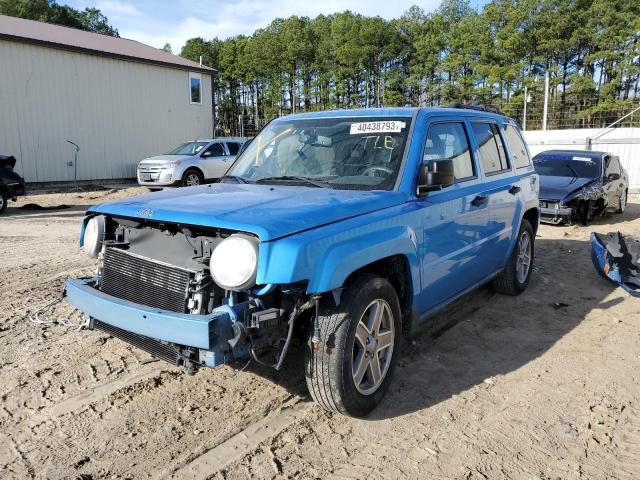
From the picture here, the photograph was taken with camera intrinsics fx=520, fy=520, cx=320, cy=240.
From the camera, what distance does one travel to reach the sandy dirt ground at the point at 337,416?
2.79 m

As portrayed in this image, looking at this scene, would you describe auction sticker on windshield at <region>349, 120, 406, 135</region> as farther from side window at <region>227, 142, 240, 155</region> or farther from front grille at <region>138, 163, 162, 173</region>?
side window at <region>227, 142, 240, 155</region>

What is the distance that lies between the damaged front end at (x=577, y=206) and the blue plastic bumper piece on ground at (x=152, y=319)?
9086 mm

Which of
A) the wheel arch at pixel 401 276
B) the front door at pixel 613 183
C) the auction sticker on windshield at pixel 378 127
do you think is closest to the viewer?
the wheel arch at pixel 401 276

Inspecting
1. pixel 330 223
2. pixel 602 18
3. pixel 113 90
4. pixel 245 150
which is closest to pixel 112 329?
pixel 330 223

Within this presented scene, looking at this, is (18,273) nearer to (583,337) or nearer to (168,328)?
(168,328)

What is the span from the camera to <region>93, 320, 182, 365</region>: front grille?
9.70 feet

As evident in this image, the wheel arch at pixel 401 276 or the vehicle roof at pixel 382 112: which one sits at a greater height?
the vehicle roof at pixel 382 112

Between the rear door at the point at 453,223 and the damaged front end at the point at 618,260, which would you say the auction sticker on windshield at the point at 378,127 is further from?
the damaged front end at the point at 618,260

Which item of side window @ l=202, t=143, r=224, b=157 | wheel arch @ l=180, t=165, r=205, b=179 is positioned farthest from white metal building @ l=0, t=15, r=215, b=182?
wheel arch @ l=180, t=165, r=205, b=179

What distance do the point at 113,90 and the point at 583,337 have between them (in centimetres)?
1992

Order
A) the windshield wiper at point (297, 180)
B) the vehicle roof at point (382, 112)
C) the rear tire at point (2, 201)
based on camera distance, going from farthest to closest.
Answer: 1. the rear tire at point (2, 201)
2. the vehicle roof at point (382, 112)
3. the windshield wiper at point (297, 180)

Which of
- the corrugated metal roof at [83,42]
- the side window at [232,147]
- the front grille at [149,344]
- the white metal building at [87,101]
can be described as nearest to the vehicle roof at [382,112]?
the front grille at [149,344]

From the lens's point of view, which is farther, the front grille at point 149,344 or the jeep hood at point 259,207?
the front grille at point 149,344

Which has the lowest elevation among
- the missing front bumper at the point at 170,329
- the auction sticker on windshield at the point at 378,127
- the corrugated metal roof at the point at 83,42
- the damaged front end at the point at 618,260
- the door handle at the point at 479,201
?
the damaged front end at the point at 618,260
